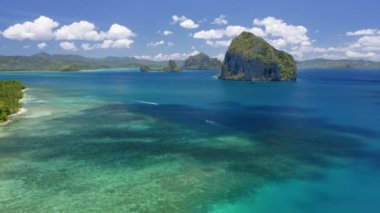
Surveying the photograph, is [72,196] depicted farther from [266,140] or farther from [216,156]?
Answer: [266,140]

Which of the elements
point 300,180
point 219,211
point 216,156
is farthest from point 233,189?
point 216,156

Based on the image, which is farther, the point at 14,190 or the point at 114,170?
the point at 114,170

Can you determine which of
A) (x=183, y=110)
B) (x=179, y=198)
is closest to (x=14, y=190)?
(x=179, y=198)

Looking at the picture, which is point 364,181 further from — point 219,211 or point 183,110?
point 183,110

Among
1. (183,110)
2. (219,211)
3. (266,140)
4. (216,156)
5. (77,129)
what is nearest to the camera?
(219,211)

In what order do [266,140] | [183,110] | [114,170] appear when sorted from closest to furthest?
[114,170] → [266,140] → [183,110]

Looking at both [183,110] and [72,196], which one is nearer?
[72,196]

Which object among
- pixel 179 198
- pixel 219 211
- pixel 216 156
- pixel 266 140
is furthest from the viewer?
pixel 266 140

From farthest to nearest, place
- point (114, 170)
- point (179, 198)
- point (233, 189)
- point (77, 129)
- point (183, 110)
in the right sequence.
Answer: point (183, 110), point (77, 129), point (114, 170), point (233, 189), point (179, 198)
